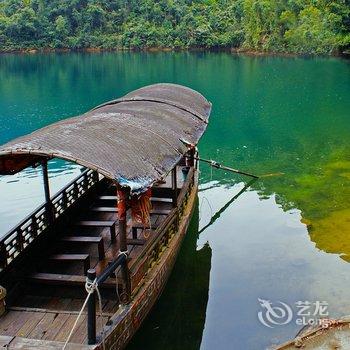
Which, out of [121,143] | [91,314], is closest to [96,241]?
[121,143]

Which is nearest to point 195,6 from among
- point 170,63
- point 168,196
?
point 170,63

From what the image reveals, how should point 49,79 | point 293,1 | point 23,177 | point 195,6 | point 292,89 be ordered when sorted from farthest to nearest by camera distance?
point 195,6, point 293,1, point 49,79, point 292,89, point 23,177

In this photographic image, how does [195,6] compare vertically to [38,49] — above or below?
above

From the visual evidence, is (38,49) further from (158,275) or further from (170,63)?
(158,275)

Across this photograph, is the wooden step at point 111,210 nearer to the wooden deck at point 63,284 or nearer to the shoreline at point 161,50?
the wooden deck at point 63,284

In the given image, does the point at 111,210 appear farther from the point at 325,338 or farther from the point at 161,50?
the point at 161,50

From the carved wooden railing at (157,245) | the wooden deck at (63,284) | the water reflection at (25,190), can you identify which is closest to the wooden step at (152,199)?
the carved wooden railing at (157,245)

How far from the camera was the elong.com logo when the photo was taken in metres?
8.10

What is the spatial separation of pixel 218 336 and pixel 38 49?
75.2 metres

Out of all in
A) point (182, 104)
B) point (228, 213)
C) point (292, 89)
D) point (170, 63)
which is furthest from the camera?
point (170, 63)

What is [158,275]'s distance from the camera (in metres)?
7.73

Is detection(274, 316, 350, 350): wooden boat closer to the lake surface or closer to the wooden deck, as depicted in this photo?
the lake surface

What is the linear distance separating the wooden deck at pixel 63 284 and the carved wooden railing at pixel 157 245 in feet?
0.79

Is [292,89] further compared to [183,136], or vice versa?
[292,89]
